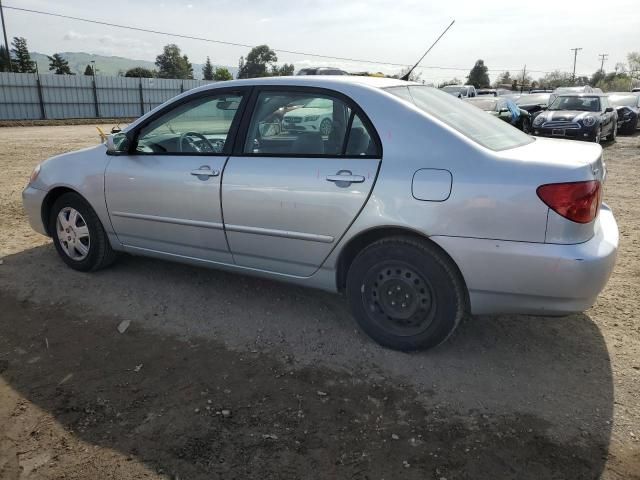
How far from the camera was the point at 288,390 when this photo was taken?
2891mm

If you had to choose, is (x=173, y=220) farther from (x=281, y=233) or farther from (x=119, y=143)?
(x=281, y=233)

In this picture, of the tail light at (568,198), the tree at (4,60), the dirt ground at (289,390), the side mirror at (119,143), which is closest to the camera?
Answer: the dirt ground at (289,390)

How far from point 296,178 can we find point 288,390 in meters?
1.31

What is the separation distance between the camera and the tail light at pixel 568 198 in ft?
8.84

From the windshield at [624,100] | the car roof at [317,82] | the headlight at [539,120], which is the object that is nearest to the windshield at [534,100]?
the windshield at [624,100]

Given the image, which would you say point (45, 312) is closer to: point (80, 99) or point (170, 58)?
point (80, 99)

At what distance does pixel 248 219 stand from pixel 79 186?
1749mm

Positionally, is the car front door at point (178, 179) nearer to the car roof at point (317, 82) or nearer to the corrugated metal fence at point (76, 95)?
the car roof at point (317, 82)

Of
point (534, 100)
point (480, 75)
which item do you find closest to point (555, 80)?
point (480, 75)

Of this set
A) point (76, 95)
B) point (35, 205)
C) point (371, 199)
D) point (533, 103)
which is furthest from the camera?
point (76, 95)

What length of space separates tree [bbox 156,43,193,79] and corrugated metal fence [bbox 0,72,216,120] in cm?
3505

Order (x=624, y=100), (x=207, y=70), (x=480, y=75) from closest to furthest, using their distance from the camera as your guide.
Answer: (x=624, y=100) → (x=480, y=75) → (x=207, y=70)

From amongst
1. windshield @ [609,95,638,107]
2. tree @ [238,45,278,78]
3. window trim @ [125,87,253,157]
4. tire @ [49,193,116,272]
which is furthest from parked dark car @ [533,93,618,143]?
tree @ [238,45,278,78]

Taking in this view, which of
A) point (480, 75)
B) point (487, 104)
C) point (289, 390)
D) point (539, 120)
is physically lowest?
point (289, 390)
